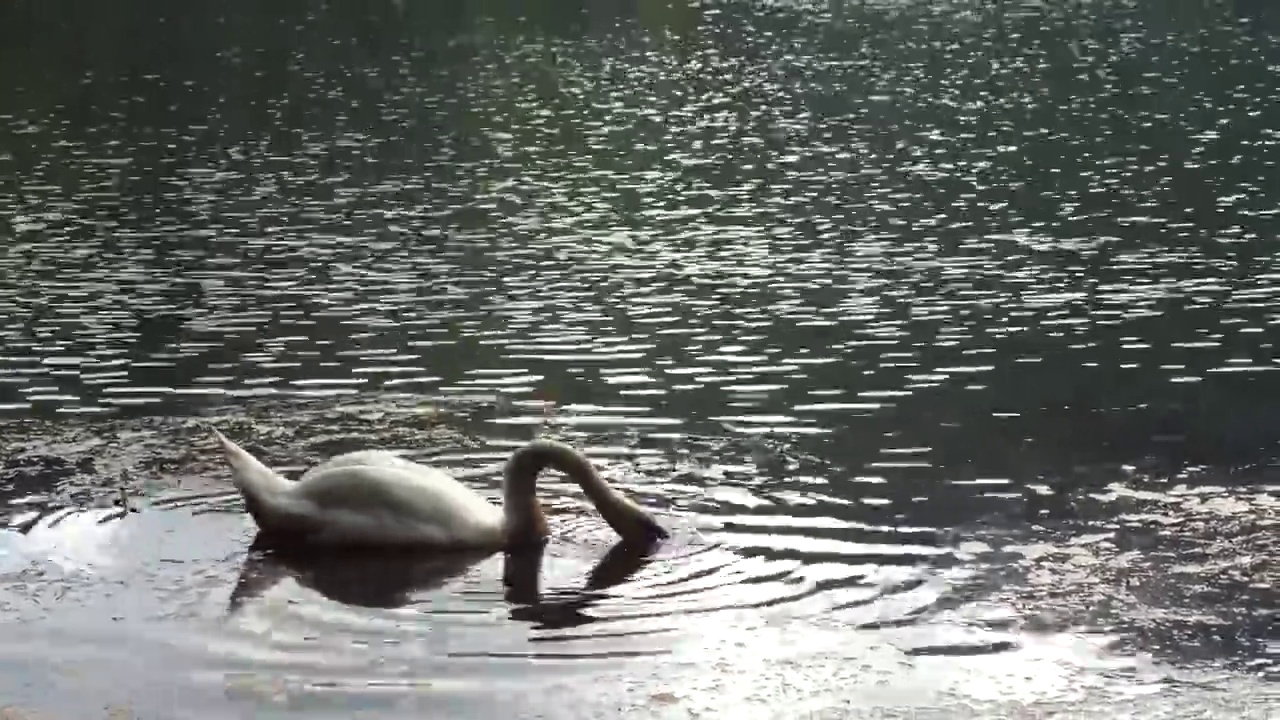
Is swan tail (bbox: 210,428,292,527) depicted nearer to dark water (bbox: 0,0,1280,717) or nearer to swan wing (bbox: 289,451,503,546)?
swan wing (bbox: 289,451,503,546)

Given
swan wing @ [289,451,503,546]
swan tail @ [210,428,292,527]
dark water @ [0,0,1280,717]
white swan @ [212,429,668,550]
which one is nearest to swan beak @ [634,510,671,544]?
white swan @ [212,429,668,550]

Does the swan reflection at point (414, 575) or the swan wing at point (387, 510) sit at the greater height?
the swan wing at point (387, 510)

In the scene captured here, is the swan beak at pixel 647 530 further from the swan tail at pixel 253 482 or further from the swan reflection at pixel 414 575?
the swan tail at pixel 253 482

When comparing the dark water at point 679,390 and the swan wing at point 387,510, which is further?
the swan wing at point 387,510

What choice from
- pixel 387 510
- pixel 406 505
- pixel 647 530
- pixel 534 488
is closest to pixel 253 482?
pixel 387 510

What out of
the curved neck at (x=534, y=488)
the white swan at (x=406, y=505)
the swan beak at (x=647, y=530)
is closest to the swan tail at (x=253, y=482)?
the white swan at (x=406, y=505)

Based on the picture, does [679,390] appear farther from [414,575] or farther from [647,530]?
[414,575]

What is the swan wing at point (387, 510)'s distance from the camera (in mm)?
14055

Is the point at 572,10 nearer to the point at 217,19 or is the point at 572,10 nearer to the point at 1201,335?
the point at 217,19

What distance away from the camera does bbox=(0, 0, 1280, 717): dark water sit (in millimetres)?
11773

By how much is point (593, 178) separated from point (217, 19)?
40739 mm

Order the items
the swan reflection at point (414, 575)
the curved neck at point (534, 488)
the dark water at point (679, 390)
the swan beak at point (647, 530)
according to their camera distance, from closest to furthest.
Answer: the dark water at point (679, 390), the swan reflection at point (414, 575), the swan beak at point (647, 530), the curved neck at point (534, 488)

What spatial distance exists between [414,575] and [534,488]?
1243 mm

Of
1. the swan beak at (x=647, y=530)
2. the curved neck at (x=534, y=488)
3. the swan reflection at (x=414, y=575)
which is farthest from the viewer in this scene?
the curved neck at (x=534, y=488)
